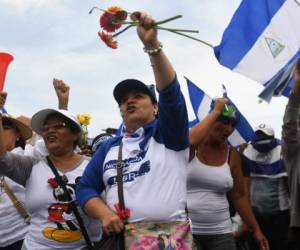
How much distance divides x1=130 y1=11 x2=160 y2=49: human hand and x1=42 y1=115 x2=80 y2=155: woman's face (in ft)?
4.07

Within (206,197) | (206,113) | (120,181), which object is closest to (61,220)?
(120,181)

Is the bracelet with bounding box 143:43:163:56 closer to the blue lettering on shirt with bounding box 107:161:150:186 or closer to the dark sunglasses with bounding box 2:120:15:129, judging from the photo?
the blue lettering on shirt with bounding box 107:161:150:186

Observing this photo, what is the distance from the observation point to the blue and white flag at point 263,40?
13.8ft

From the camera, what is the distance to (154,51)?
2543 mm

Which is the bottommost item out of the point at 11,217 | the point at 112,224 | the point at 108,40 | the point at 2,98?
the point at 11,217

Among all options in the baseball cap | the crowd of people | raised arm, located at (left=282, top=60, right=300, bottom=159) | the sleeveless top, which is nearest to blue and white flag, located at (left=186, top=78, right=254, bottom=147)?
the crowd of people

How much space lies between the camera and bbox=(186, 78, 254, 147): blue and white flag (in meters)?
5.32

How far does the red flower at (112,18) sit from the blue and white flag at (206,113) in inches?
Answer: 102

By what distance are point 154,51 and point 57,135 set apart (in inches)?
48.9

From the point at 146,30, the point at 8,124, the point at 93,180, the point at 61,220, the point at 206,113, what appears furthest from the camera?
the point at 206,113

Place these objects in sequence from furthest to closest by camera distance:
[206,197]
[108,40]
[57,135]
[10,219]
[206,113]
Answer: [206,113], [10,219], [206,197], [57,135], [108,40]

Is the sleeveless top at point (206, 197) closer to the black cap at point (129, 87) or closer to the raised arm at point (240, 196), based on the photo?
the raised arm at point (240, 196)

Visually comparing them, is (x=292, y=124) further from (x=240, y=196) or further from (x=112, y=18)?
(x=112, y=18)

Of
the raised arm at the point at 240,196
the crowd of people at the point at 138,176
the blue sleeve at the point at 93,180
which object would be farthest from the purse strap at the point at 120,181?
the raised arm at the point at 240,196
